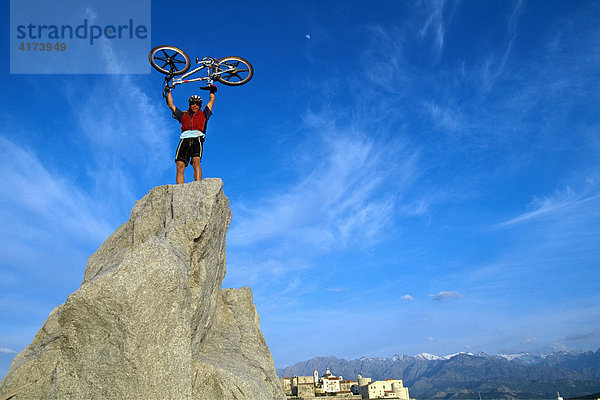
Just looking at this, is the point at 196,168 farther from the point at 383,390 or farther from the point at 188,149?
the point at 383,390

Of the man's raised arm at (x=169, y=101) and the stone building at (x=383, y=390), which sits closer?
the man's raised arm at (x=169, y=101)

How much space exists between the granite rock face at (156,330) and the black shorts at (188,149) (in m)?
1.90

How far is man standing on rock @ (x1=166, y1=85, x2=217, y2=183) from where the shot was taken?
17.0 m

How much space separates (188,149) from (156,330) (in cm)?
887

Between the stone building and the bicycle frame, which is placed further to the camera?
the stone building

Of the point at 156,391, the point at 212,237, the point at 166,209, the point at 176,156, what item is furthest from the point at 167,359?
the point at 176,156

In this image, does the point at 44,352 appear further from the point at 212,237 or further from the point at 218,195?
the point at 218,195

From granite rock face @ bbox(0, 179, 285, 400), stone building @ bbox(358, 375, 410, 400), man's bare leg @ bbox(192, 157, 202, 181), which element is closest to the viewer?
granite rock face @ bbox(0, 179, 285, 400)

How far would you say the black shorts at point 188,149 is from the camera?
17094mm

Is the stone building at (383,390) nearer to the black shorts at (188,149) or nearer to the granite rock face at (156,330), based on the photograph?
the granite rock face at (156,330)

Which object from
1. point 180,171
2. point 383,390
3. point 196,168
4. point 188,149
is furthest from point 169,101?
point 383,390

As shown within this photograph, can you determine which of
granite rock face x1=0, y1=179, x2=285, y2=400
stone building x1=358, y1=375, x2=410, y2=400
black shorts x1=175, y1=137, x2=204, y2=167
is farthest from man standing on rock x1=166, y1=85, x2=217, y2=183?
stone building x1=358, y1=375, x2=410, y2=400

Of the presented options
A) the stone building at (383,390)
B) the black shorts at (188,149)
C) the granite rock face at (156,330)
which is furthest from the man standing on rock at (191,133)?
the stone building at (383,390)

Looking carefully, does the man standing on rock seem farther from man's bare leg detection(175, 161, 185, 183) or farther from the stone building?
the stone building
